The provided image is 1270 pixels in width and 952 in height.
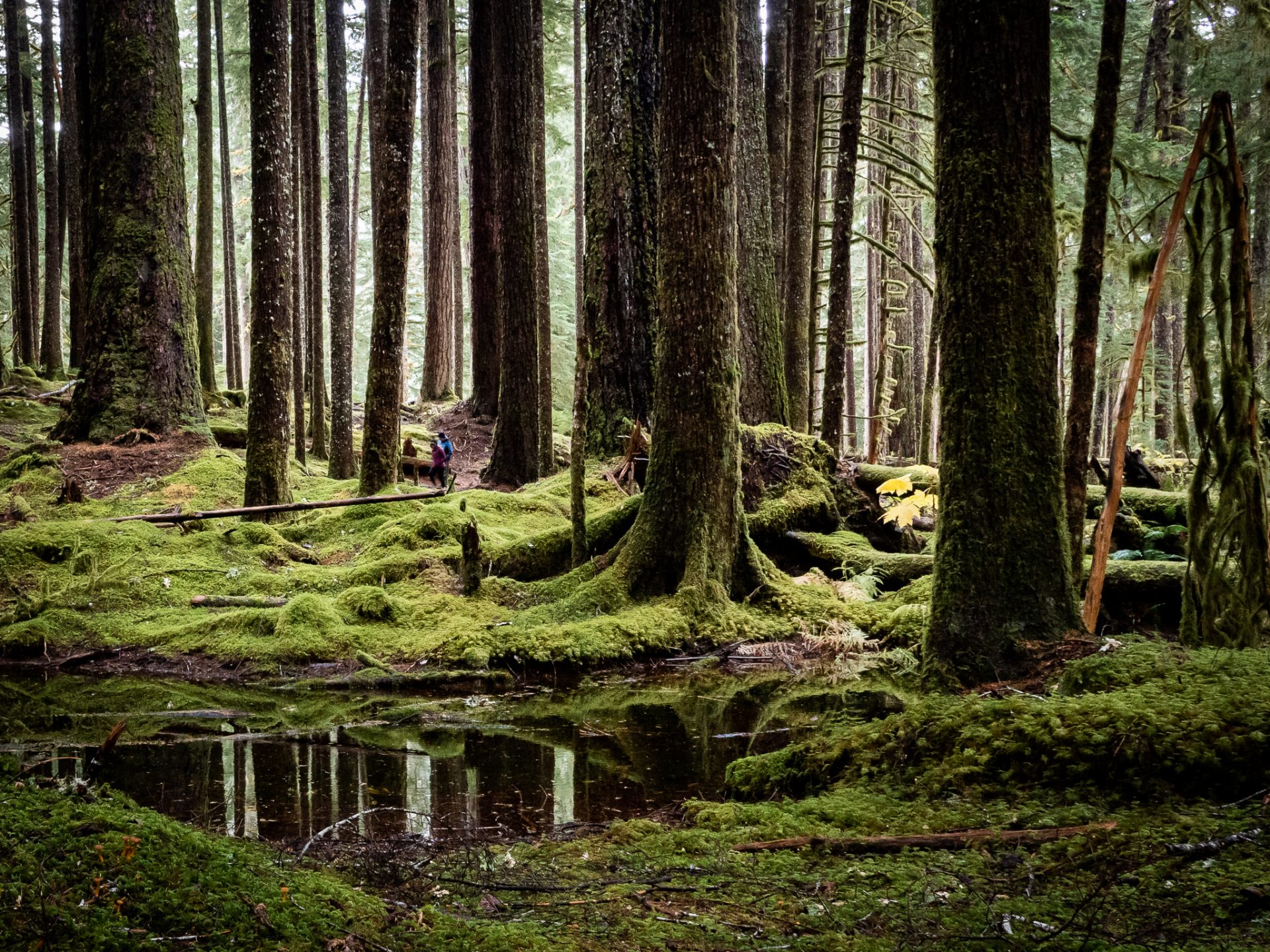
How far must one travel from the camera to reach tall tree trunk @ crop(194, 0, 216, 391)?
703 inches

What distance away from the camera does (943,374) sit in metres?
4.77

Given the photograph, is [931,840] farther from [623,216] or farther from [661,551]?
[623,216]

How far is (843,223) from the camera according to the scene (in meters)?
11.0

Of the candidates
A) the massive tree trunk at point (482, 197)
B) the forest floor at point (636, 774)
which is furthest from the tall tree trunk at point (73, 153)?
the forest floor at point (636, 774)

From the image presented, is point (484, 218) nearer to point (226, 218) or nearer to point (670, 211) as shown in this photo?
point (670, 211)

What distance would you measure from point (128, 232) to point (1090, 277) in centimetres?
1255

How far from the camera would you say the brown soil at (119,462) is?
11.3m

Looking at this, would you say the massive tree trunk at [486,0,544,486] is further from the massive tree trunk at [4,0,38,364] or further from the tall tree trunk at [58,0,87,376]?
the massive tree trunk at [4,0,38,364]

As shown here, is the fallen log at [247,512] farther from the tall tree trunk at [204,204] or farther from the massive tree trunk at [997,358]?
the tall tree trunk at [204,204]

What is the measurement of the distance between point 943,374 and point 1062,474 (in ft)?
2.67

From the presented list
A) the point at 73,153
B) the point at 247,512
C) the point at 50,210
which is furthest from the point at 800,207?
the point at 50,210

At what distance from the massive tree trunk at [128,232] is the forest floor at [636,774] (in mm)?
3346

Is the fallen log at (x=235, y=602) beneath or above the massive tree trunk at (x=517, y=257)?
beneath

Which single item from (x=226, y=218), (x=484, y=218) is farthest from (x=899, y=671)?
(x=226, y=218)
